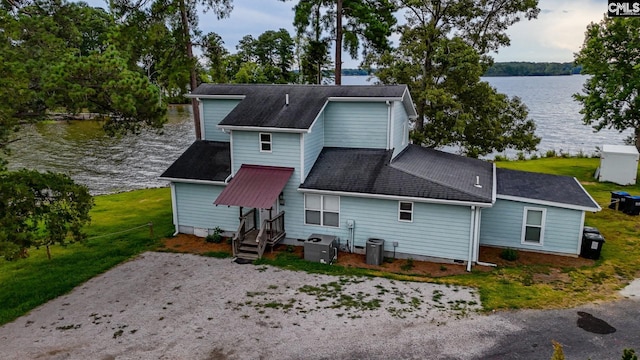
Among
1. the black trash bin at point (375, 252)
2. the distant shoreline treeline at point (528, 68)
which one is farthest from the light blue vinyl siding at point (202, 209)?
the distant shoreline treeline at point (528, 68)

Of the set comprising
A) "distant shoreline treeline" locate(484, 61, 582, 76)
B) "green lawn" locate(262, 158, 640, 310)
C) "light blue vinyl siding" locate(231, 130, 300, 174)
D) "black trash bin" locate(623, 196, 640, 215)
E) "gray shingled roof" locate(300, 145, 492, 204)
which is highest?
"distant shoreline treeline" locate(484, 61, 582, 76)

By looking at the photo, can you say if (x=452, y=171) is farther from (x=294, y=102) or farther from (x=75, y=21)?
(x=75, y=21)

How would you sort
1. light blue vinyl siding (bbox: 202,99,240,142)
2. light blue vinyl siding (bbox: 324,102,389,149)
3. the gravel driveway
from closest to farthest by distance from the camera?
the gravel driveway < light blue vinyl siding (bbox: 324,102,389,149) < light blue vinyl siding (bbox: 202,99,240,142)

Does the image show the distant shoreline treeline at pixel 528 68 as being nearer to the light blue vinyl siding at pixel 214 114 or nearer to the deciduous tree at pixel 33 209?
the light blue vinyl siding at pixel 214 114

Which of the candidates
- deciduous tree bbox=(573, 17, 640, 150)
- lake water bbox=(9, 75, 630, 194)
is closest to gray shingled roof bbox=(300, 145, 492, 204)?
deciduous tree bbox=(573, 17, 640, 150)

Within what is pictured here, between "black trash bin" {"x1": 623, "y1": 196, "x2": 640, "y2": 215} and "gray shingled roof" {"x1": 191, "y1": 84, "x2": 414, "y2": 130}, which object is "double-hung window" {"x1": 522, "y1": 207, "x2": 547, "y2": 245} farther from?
"black trash bin" {"x1": 623, "y1": 196, "x2": 640, "y2": 215}

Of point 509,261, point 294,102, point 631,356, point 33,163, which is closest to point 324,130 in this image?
point 294,102
